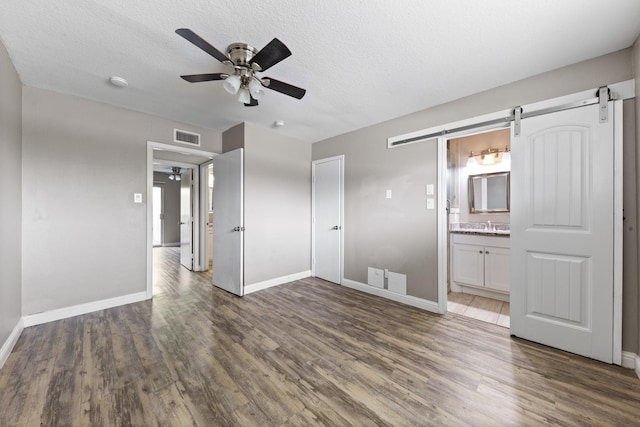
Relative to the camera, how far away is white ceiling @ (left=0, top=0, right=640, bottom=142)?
1571 millimetres

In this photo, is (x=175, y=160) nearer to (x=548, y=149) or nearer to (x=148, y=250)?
(x=148, y=250)

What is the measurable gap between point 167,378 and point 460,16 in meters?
3.16

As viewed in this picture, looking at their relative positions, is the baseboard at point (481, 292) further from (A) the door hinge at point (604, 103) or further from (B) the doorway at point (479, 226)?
(A) the door hinge at point (604, 103)

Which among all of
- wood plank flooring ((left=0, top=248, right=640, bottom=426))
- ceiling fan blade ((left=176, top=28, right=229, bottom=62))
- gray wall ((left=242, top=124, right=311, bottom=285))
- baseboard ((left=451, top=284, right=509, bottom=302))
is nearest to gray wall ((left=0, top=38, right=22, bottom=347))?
wood plank flooring ((left=0, top=248, right=640, bottom=426))

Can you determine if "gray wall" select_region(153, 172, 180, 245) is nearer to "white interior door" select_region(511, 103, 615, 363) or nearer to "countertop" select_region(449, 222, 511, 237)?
"countertop" select_region(449, 222, 511, 237)

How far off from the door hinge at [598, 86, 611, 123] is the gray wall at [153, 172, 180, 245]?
31.8 feet

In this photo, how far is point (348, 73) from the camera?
7.52ft

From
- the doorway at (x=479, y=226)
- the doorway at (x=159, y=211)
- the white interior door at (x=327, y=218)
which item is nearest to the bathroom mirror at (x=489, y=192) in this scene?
the doorway at (x=479, y=226)

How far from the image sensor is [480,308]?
3.10 m

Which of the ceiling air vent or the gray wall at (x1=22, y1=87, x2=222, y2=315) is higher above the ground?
the ceiling air vent

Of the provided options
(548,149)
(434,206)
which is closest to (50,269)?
(434,206)

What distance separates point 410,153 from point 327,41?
5.85 feet

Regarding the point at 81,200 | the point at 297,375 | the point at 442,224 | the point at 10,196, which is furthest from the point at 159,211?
the point at 442,224

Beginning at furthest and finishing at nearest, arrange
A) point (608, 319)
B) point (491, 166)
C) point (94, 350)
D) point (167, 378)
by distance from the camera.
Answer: point (491, 166)
point (94, 350)
point (608, 319)
point (167, 378)
